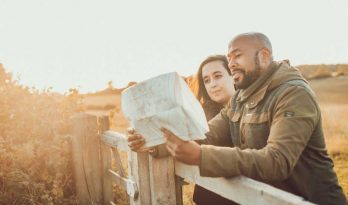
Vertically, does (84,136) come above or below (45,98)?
below

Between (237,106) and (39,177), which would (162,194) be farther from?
(39,177)

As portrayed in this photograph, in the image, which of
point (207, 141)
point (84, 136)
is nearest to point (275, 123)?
point (207, 141)

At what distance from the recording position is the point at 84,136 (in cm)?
468

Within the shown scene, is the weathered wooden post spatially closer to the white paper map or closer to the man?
the man

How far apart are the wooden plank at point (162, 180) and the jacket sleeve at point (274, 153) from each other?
3.02 feet

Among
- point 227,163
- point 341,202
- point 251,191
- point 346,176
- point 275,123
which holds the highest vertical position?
point 275,123

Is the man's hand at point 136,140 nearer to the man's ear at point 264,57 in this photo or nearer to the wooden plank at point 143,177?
the wooden plank at point 143,177

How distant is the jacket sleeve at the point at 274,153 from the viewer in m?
2.02

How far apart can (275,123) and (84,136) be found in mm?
2990

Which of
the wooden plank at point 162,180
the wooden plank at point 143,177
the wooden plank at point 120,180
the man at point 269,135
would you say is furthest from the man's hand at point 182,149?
the wooden plank at point 120,180

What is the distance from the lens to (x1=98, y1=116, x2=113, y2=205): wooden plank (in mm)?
4672

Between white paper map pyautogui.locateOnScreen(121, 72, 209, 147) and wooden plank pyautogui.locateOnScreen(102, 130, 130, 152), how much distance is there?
1.62 meters

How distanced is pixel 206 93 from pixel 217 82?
0.78 ft

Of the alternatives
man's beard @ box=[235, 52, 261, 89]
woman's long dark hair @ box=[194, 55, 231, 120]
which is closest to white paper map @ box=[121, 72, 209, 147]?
man's beard @ box=[235, 52, 261, 89]
